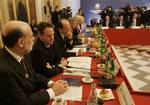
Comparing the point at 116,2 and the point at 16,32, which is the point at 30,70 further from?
the point at 116,2

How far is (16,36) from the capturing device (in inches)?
55.4

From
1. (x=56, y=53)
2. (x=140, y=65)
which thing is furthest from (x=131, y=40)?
(x=56, y=53)

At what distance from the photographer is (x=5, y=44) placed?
4.70 ft

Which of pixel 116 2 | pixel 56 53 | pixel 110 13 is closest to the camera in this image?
pixel 56 53

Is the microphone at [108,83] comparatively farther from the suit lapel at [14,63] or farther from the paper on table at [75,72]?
the suit lapel at [14,63]

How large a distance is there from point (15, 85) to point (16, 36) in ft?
1.06

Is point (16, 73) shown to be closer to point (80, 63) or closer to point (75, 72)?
point (75, 72)

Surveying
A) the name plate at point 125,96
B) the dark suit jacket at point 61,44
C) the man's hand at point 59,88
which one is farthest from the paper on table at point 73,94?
the dark suit jacket at point 61,44

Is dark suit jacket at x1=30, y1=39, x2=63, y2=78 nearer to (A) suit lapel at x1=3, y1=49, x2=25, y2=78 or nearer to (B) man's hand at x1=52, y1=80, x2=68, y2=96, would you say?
(B) man's hand at x1=52, y1=80, x2=68, y2=96

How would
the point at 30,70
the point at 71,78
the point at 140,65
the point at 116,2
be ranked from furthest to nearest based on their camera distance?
1. the point at 116,2
2. the point at 140,65
3. the point at 71,78
4. the point at 30,70

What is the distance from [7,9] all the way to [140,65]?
3304mm

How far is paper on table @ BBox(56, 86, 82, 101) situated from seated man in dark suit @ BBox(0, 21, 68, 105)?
0.04 meters

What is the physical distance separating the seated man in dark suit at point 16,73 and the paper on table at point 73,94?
39 mm

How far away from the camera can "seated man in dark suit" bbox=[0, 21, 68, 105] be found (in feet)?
4.25
